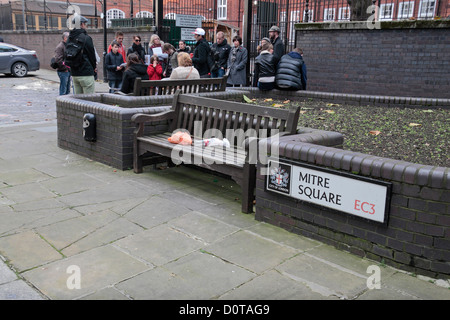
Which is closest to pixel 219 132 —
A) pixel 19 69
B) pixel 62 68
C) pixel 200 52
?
pixel 200 52

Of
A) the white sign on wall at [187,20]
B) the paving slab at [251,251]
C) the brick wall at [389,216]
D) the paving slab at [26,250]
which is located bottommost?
the paving slab at [26,250]

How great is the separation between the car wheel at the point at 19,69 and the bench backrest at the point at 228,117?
18120 millimetres

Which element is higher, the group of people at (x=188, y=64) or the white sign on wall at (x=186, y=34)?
the white sign on wall at (x=186, y=34)

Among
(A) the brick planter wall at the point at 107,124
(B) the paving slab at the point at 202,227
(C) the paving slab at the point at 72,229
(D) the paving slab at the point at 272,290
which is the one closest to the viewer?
(D) the paving slab at the point at 272,290

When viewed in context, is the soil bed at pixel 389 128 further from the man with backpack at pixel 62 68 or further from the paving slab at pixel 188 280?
the man with backpack at pixel 62 68

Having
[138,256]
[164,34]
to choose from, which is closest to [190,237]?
[138,256]

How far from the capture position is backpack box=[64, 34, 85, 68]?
27.4 feet

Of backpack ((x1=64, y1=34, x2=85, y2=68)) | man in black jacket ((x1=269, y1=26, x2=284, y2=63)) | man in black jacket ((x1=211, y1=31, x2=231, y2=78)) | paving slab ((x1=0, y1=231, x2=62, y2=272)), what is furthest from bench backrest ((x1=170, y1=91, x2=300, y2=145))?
man in black jacket ((x1=211, y1=31, x2=231, y2=78))

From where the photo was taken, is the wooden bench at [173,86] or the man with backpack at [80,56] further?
the man with backpack at [80,56]

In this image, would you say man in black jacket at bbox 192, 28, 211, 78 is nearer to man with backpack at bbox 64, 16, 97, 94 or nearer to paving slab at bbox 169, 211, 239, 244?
man with backpack at bbox 64, 16, 97, 94

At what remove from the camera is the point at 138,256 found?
146 inches

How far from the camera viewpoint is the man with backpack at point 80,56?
8.41m

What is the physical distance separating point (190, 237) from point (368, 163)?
1.66 m

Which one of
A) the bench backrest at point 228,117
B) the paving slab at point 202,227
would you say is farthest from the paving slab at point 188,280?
the bench backrest at point 228,117
